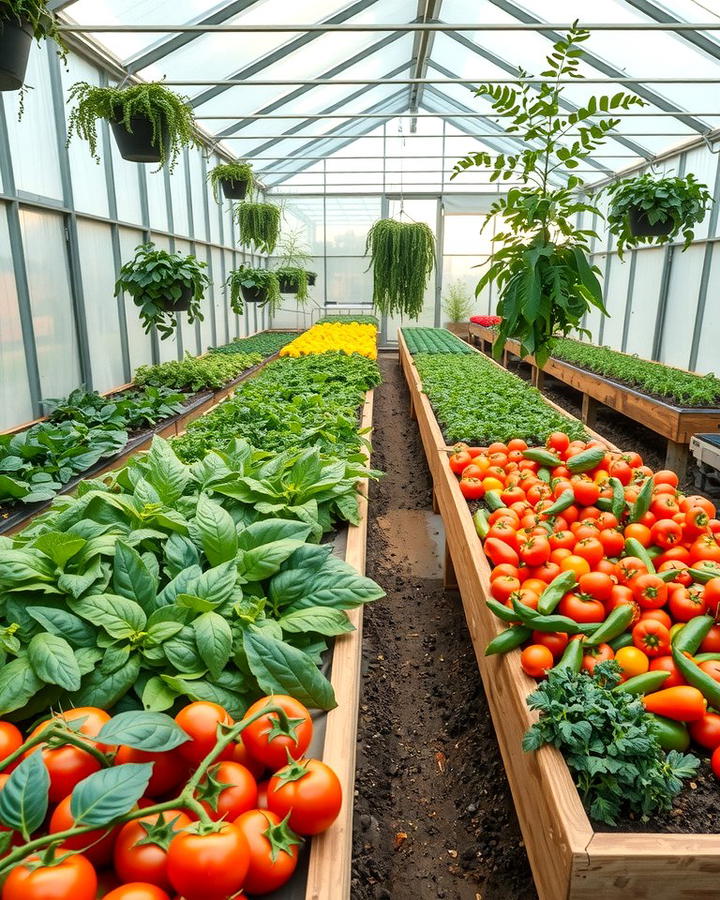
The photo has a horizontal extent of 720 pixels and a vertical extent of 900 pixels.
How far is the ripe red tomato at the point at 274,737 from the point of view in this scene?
108 centimetres

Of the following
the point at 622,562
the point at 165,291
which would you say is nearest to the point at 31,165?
the point at 165,291

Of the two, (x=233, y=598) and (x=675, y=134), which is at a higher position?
(x=675, y=134)

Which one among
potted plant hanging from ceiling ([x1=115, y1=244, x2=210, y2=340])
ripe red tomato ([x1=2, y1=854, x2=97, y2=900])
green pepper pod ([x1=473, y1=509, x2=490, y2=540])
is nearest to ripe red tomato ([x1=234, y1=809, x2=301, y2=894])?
ripe red tomato ([x1=2, y1=854, x2=97, y2=900])

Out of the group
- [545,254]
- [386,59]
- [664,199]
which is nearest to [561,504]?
[545,254]

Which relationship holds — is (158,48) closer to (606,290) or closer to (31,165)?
(31,165)

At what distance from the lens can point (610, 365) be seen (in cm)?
724

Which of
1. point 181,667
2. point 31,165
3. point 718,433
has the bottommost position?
point 718,433

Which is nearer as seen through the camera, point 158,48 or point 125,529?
point 125,529

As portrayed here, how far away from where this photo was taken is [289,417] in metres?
3.40

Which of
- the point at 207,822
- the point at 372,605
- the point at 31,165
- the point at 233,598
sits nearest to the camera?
the point at 207,822

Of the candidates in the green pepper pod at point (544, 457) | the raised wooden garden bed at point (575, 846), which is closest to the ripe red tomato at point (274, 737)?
the raised wooden garden bed at point (575, 846)

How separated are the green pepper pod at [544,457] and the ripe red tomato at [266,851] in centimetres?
225

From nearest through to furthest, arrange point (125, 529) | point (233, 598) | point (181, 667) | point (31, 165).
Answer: point (181, 667)
point (233, 598)
point (125, 529)
point (31, 165)

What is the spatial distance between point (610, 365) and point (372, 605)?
5006mm
